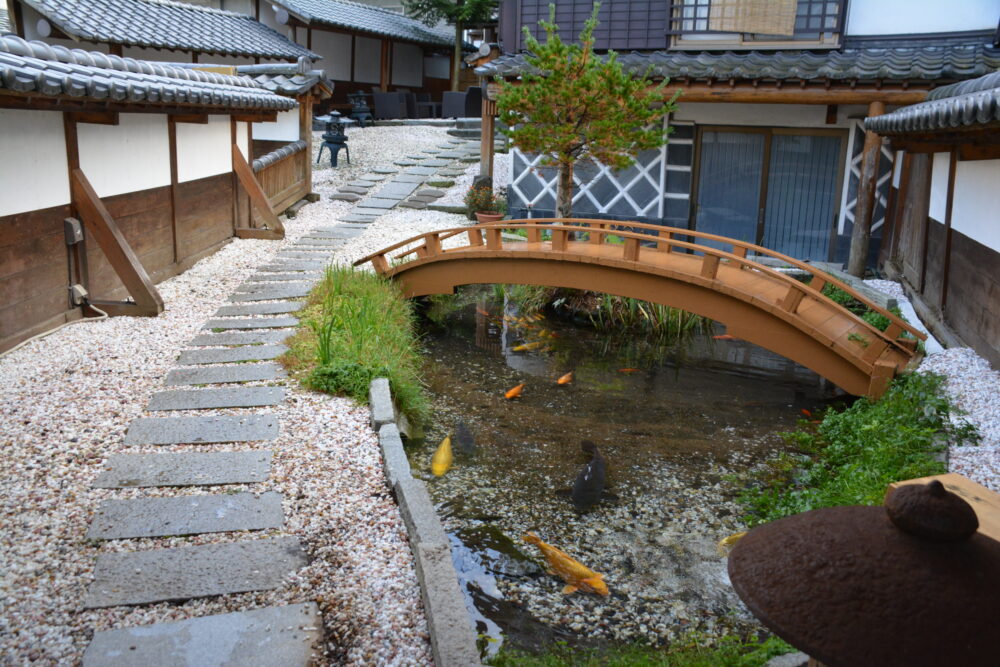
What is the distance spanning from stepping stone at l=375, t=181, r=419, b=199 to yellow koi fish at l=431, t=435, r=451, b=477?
10.5 metres

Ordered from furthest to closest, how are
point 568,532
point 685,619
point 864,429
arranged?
point 864,429 < point 568,532 < point 685,619

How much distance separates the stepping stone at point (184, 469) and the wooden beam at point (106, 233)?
10.9ft

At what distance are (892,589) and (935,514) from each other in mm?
204

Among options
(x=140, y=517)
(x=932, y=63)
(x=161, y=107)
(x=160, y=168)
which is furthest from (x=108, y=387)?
(x=932, y=63)

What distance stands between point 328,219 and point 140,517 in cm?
1117

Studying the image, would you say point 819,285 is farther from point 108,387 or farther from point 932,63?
point 108,387

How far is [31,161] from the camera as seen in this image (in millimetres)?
7391

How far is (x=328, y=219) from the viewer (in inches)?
609

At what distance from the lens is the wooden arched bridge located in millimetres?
8414

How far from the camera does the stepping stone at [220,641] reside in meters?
3.61

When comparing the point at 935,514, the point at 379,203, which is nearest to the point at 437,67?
the point at 379,203

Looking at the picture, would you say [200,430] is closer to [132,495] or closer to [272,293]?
[132,495]

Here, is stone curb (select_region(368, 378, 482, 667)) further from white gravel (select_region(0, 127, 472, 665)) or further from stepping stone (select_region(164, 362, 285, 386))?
stepping stone (select_region(164, 362, 285, 386))

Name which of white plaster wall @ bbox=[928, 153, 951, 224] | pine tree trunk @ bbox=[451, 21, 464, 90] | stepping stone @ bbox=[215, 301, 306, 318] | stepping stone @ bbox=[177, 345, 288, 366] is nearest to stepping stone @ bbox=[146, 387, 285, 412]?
stepping stone @ bbox=[177, 345, 288, 366]
